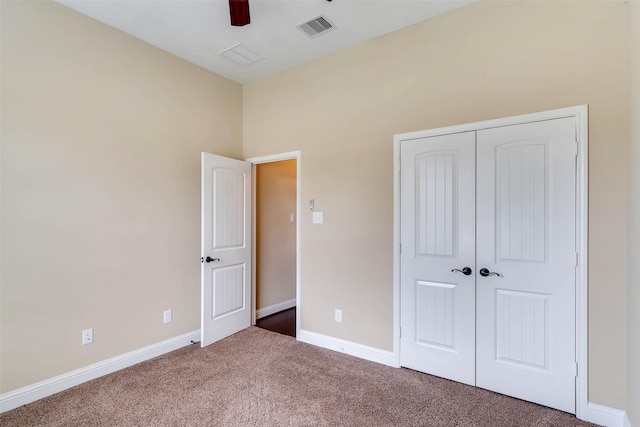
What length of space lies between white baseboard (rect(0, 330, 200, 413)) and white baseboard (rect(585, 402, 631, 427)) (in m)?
3.48

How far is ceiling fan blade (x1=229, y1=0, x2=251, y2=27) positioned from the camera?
197 centimetres

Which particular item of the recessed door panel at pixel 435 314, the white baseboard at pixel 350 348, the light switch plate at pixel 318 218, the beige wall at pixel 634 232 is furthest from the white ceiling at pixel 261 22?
the white baseboard at pixel 350 348

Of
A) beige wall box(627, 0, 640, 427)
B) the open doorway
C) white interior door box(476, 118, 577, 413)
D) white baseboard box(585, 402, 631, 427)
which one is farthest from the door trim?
beige wall box(627, 0, 640, 427)

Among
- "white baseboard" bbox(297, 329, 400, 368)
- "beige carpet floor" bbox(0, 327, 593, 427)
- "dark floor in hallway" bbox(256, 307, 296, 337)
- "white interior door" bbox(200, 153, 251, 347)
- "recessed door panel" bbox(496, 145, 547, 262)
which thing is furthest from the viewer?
"dark floor in hallway" bbox(256, 307, 296, 337)

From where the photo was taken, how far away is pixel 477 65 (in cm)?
243

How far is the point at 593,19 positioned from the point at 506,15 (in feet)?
1.78

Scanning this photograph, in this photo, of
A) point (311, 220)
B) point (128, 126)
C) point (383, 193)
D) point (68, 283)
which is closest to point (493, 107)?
point (383, 193)

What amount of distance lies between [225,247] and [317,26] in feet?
8.04

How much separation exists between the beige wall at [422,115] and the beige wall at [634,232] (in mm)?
91

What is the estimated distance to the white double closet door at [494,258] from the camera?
211 centimetres

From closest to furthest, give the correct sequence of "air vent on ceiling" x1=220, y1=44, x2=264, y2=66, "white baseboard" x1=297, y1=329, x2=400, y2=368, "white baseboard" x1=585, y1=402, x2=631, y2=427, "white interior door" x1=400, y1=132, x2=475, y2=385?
"white baseboard" x1=585, y1=402, x2=631, y2=427
"white interior door" x1=400, y1=132, x2=475, y2=385
"white baseboard" x1=297, y1=329, x2=400, y2=368
"air vent on ceiling" x1=220, y1=44, x2=264, y2=66

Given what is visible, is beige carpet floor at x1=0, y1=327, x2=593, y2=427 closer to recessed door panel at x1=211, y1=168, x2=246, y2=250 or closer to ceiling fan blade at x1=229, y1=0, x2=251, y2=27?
recessed door panel at x1=211, y1=168, x2=246, y2=250

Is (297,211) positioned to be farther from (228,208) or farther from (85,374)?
(85,374)

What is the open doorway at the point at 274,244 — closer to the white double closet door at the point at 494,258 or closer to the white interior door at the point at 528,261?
the white double closet door at the point at 494,258
